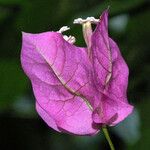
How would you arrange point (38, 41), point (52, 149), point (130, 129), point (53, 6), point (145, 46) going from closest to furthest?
point (38, 41), point (53, 6), point (145, 46), point (130, 129), point (52, 149)

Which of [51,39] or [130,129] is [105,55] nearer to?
[51,39]

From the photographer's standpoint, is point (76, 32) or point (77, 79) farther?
point (76, 32)

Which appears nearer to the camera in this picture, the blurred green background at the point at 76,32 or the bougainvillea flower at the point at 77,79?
the bougainvillea flower at the point at 77,79

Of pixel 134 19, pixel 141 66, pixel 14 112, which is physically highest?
pixel 134 19

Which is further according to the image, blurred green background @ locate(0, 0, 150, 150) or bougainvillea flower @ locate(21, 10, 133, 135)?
blurred green background @ locate(0, 0, 150, 150)

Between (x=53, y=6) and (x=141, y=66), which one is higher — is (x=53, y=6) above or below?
above

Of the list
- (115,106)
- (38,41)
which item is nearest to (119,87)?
(115,106)

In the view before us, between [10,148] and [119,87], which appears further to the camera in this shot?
[10,148]

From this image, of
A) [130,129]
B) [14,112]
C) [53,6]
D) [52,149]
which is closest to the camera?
[53,6]
